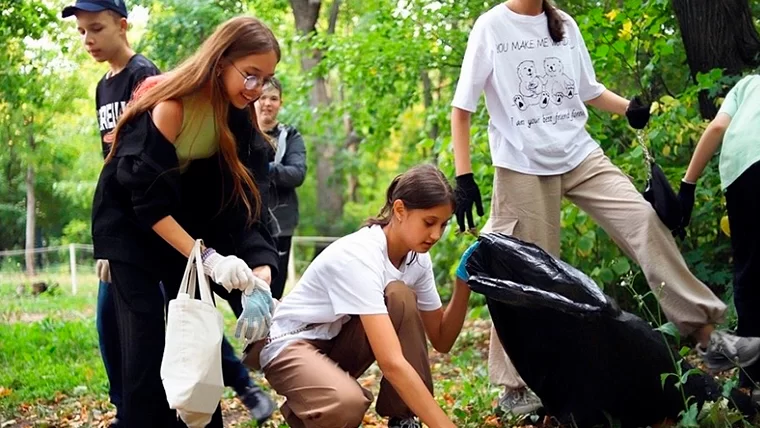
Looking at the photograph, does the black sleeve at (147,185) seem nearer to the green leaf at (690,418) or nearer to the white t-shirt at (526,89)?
the white t-shirt at (526,89)

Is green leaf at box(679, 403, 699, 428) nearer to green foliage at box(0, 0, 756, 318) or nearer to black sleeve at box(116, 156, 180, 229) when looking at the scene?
black sleeve at box(116, 156, 180, 229)

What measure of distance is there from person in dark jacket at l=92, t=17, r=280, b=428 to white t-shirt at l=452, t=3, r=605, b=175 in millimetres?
950

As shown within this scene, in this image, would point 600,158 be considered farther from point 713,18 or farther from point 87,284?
point 87,284

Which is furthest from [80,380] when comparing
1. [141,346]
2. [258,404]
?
[141,346]

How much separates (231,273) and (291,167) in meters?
2.62

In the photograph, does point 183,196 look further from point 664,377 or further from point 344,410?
point 664,377

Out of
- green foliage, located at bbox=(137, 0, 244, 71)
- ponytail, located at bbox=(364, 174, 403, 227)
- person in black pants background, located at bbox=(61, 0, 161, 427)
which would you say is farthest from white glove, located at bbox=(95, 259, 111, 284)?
green foliage, located at bbox=(137, 0, 244, 71)

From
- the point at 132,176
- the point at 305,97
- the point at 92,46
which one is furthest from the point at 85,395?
the point at 305,97

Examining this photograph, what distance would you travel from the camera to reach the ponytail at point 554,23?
12.6ft

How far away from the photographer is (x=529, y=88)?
3807 millimetres

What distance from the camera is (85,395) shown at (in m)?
5.41

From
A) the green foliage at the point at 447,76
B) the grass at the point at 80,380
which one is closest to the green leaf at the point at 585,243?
the green foliage at the point at 447,76

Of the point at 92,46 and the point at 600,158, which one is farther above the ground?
the point at 92,46

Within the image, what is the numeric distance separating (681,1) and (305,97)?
5.16 meters
